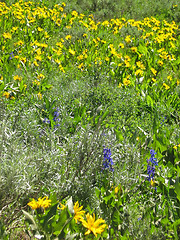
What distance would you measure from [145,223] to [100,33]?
433 centimetres

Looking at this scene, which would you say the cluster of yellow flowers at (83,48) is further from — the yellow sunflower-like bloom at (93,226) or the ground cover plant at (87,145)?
the yellow sunflower-like bloom at (93,226)

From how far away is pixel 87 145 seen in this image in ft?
6.86

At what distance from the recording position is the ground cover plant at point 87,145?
1.84 meters

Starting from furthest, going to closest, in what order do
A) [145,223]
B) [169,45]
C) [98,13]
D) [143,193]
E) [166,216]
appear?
[98,13], [169,45], [143,193], [166,216], [145,223]

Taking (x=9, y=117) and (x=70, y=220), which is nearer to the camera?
(x=70, y=220)

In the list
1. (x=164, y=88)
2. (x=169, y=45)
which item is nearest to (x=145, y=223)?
(x=164, y=88)

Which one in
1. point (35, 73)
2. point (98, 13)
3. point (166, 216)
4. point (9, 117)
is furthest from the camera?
point (98, 13)

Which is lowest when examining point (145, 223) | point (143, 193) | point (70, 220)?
point (143, 193)

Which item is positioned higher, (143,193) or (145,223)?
(145,223)

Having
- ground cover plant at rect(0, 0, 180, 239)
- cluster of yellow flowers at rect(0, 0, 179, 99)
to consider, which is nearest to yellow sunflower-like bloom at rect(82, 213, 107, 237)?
ground cover plant at rect(0, 0, 180, 239)

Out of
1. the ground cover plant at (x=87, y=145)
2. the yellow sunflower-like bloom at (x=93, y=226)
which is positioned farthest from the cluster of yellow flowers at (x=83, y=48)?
the yellow sunflower-like bloom at (x=93, y=226)

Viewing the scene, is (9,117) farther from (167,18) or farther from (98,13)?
(167,18)

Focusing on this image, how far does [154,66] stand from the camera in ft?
14.8

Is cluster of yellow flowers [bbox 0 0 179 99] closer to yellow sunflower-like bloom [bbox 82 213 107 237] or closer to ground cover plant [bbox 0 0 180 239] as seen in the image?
ground cover plant [bbox 0 0 180 239]
